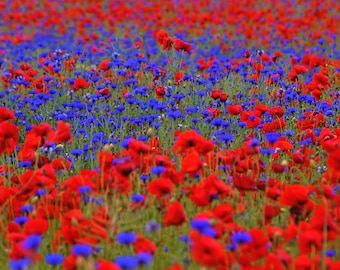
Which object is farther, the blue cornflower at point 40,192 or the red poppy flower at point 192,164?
the blue cornflower at point 40,192

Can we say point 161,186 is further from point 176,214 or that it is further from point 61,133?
point 61,133

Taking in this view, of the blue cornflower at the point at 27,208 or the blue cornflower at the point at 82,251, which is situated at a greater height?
the blue cornflower at the point at 82,251

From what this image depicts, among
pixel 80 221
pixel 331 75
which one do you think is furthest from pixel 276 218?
pixel 331 75

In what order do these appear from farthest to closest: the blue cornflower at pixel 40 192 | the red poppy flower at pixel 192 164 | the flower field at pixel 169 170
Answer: the blue cornflower at pixel 40 192 → the red poppy flower at pixel 192 164 → the flower field at pixel 169 170

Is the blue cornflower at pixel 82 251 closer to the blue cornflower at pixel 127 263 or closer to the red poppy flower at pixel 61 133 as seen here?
the blue cornflower at pixel 127 263

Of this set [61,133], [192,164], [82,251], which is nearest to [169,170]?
[192,164]

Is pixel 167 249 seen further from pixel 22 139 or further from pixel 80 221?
pixel 22 139

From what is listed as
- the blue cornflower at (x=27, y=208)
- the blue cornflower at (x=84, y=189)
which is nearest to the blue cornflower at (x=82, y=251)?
the blue cornflower at (x=84, y=189)

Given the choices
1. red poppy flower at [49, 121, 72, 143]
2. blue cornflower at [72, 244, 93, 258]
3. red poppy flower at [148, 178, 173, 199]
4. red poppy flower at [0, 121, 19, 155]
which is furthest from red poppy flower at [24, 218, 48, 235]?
red poppy flower at [0, 121, 19, 155]
